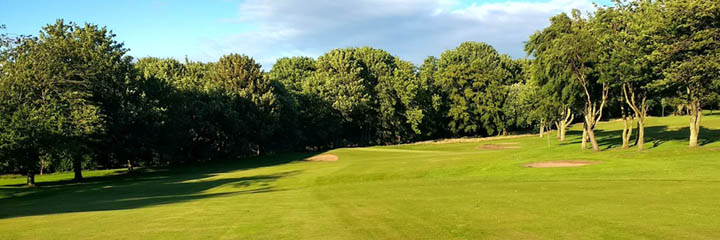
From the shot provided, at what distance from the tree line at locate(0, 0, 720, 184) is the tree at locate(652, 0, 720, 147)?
12cm

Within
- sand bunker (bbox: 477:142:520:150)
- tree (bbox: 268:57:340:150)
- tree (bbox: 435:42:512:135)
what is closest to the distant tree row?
sand bunker (bbox: 477:142:520:150)

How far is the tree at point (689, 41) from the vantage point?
34562 millimetres

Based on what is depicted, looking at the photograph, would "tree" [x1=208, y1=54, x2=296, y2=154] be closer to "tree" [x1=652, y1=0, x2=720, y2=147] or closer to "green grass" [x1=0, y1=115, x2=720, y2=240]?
"green grass" [x1=0, y1=115, x2=720, y2=240]

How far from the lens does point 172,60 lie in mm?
100375

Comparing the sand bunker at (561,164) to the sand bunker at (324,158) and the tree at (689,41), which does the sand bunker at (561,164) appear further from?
the sand bunker at (324,158)

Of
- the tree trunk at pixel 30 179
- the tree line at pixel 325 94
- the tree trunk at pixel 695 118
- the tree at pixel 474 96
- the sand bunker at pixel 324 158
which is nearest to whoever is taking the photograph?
the tree line at pixel 325 94

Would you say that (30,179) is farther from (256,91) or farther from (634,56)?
(634,56)

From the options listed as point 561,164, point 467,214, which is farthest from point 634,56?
point 467,214

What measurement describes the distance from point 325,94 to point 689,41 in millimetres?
62054

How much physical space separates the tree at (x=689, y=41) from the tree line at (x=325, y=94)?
12 cm

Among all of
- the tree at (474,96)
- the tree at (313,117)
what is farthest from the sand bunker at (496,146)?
the tree at (313,117)

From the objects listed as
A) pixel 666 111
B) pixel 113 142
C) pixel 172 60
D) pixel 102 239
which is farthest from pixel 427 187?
pixel 666 111

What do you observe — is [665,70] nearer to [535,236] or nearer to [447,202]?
[447,202]

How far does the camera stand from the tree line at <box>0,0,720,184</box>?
39312mm
